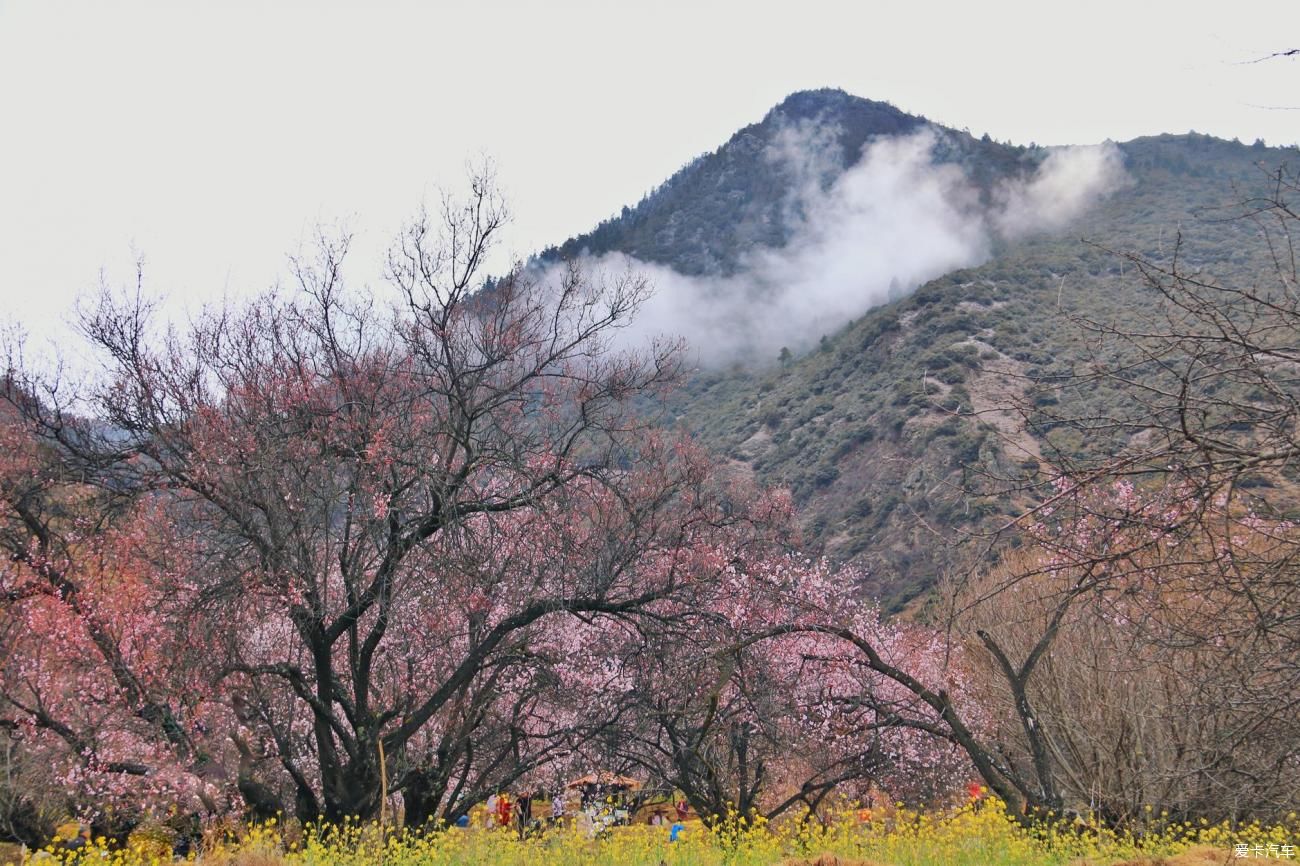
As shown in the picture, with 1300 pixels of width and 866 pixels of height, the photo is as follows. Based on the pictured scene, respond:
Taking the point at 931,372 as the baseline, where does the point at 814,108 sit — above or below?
above

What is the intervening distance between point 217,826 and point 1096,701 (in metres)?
11.4

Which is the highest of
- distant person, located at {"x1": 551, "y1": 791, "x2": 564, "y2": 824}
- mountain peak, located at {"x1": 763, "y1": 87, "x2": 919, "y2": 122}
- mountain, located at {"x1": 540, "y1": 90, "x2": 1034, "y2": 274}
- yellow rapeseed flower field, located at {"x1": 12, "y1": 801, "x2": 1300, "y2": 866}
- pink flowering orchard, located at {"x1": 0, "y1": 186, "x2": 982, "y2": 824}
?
mountain peak, located at {"x1": 763, "y1": 87, "x2": 919, "y2": 122}

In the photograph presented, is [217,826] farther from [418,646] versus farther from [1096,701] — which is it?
[1096,701]

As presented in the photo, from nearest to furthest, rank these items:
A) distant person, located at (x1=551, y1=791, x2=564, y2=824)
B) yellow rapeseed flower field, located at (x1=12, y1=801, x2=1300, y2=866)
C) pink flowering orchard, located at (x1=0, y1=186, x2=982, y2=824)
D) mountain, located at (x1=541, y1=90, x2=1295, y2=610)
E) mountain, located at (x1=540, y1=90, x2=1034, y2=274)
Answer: yellow rapeseed flower field, located at (x1=12, y1=801, x2=1300, y2=866)
pink flowering orchard, located at (x1=0, y1=186, x2=982, y2=824)
distant person, located at (x1=551, y1=791, x2=564, y2=824)
mountain, located at (x1=541, y1=90, x2=1295, y2=610)
mountain, located at (x1=540, y1=90, x2=1034, y2=274)

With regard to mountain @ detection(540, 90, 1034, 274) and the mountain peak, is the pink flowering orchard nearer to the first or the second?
mountain @ detection(540, 90, 1034, 274)

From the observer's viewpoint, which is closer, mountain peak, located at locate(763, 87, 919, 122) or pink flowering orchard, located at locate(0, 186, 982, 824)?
pink flowering orchard, located at locate(0, 186, 982, 824)

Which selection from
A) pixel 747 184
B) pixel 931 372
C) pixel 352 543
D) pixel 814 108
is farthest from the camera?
pixel 814 108

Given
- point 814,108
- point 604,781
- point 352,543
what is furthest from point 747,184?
point 352,543

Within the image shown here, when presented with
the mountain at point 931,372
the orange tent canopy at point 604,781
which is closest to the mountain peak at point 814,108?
the mountain at point 931,372

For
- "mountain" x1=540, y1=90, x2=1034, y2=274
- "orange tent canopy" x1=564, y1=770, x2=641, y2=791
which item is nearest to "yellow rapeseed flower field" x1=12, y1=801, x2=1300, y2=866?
"orange tent canopy" x1=564, y1=770, x2=641, y2=791

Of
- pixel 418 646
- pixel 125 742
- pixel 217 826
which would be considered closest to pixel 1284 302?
pixel 418 646

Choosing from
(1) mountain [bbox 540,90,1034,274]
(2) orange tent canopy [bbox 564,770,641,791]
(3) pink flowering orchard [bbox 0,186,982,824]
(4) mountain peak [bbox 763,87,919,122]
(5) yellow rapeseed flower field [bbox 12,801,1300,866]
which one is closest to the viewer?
(5) yellow rapeseed flower field [bbox 12,801,1300,866]

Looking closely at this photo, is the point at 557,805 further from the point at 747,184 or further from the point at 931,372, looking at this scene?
the point at 747,184

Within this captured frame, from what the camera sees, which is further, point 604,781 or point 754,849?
point 604,781
